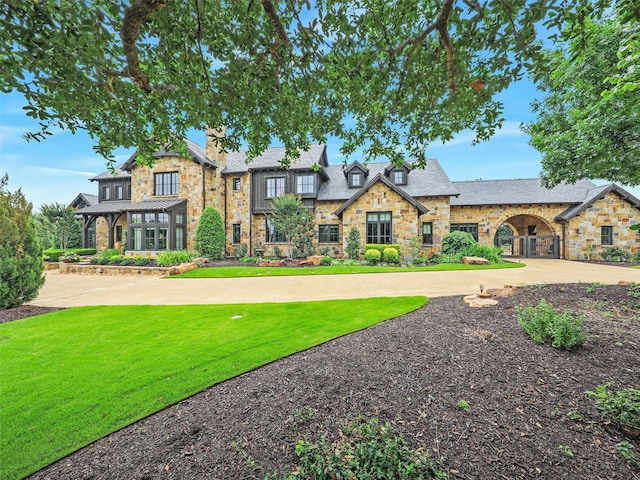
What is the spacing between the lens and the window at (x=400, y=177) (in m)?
19.5

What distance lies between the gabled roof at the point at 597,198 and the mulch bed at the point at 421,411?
1914 cm

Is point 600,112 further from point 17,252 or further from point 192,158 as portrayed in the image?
point 192,158

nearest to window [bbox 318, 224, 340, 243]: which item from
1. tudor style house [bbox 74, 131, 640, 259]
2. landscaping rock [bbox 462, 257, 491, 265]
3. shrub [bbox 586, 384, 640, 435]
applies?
tudor style house [bbox 74, 131, 640, 259]

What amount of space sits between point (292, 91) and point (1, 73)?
331 centimetres

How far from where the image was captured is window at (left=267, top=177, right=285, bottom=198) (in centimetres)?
1923

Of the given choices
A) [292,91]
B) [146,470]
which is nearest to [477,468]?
[146,470]

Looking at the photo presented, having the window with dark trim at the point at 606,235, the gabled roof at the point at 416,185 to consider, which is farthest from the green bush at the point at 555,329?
the window with dark trim at the point at 606,235

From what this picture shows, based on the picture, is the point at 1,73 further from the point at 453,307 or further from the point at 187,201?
the point at 187,201

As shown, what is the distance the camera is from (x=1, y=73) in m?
2.55

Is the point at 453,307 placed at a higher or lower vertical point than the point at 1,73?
lower

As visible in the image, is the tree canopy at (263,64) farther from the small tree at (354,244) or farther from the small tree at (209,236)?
the small tree at (209,236)

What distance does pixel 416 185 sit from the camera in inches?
763

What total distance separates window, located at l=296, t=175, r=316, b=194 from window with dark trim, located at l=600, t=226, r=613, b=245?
66.8ft

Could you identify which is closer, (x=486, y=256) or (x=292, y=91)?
(x=292, y=91)
